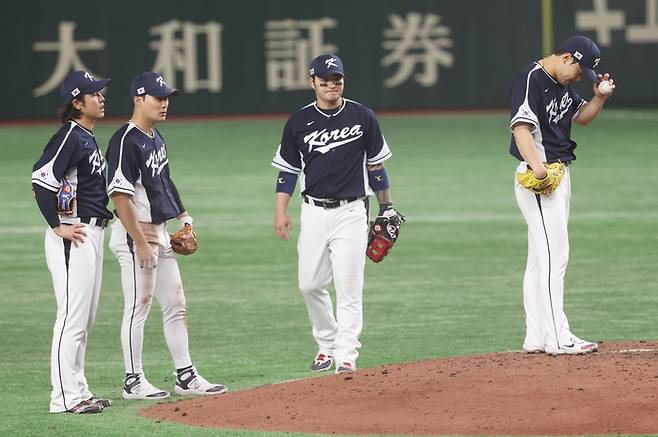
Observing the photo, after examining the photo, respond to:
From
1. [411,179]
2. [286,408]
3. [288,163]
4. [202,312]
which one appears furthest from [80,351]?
[411,179]

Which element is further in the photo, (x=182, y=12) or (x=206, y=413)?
(x=182, y=12)

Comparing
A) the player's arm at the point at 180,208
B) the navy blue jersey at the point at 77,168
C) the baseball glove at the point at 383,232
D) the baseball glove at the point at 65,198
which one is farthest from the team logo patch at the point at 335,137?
the baseball glove at the point at 65,198

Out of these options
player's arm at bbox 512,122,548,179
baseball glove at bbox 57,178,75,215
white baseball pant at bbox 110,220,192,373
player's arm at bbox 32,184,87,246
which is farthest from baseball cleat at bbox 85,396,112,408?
player's arm at bbox 512,122,548,179

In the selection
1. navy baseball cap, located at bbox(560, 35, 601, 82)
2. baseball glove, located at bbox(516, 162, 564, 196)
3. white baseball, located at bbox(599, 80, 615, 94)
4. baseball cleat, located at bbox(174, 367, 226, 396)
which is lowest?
baseball cleat, located at bbox(174, 367, 226, 396)

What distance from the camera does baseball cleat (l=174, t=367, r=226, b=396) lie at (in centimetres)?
801

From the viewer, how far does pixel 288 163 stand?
870 cm

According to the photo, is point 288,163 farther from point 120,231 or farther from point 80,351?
point 80,351

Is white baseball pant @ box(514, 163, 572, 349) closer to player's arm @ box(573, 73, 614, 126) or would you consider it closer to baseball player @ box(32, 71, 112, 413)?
player's arm @ box(573, 73, 614, 126)

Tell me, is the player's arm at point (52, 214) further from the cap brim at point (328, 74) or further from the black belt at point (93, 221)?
the cap brim at point (328, 74)

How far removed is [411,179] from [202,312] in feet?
28.9

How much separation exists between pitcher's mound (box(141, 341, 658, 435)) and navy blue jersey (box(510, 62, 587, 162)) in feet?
4.16

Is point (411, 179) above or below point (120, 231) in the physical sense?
below

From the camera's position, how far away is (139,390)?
792cm

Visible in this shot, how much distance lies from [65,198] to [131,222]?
41 cm
